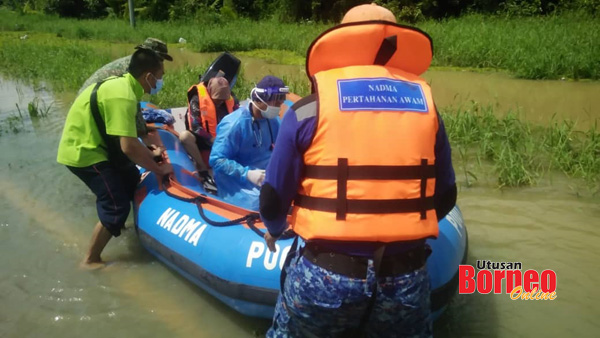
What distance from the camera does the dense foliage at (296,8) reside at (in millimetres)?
16125

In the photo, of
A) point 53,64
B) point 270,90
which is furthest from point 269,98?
point 53,64

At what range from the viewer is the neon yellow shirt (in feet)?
9.59

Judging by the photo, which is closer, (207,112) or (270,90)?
(270,90)

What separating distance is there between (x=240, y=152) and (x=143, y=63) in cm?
77

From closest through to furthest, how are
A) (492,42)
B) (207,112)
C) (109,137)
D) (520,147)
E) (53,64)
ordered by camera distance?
(109,137) < (207,112) < (520,147) < (492,42) < (53,64)

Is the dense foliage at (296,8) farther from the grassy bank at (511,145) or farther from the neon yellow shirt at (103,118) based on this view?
the neon yellow shirt at (103,118)

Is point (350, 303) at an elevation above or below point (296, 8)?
above

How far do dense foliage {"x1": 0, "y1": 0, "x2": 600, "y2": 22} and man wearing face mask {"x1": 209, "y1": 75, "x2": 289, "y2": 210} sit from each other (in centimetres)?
1399

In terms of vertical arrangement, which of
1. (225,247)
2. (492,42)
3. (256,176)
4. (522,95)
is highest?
(256,176)

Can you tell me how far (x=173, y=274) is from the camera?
3.35 meters

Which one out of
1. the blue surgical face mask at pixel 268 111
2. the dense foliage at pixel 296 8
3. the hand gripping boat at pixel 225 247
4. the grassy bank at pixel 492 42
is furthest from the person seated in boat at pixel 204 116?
the dense foliage at pixel 296 8

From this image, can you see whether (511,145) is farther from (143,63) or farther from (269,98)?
(143,63)

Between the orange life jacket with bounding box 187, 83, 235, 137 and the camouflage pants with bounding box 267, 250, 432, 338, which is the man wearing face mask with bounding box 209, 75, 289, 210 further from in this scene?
the camouflage pants with bounding box 267, 250, 432, 338

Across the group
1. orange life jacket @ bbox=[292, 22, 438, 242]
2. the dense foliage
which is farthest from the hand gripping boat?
the dense foliage
